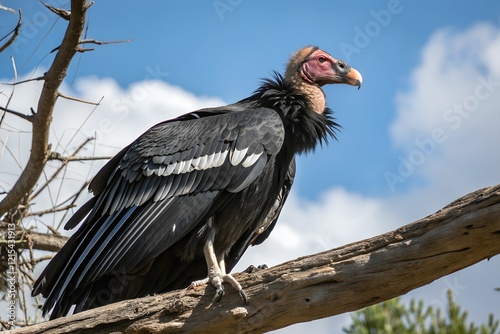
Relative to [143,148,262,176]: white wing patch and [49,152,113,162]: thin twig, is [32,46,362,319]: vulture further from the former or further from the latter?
[49,152,113,162]: thin twig

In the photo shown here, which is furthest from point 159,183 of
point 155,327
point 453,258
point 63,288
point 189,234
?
point 453,258

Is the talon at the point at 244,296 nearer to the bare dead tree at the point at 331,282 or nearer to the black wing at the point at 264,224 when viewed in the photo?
the bare dead tree at the point at 331,282

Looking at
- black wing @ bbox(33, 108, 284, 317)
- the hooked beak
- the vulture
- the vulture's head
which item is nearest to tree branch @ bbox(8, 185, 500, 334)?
the vulture

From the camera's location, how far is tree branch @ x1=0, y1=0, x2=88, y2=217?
6.44 meters

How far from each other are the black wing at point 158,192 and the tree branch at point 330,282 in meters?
0.74

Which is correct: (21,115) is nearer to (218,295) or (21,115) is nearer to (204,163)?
(204,163)

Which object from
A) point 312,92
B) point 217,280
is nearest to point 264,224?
point 312,92

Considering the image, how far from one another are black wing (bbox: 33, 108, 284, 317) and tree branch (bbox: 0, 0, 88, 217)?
79 centimetres

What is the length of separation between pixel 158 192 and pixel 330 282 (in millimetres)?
1997

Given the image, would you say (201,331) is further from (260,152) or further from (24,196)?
(24,196)

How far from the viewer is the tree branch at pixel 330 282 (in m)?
4.77

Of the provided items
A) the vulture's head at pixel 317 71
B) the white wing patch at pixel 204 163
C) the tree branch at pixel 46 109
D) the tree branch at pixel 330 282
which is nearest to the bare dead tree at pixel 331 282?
the tree branch at pixel 330 282

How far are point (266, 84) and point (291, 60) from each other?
2.58ft

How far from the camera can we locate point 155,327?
207 inches
